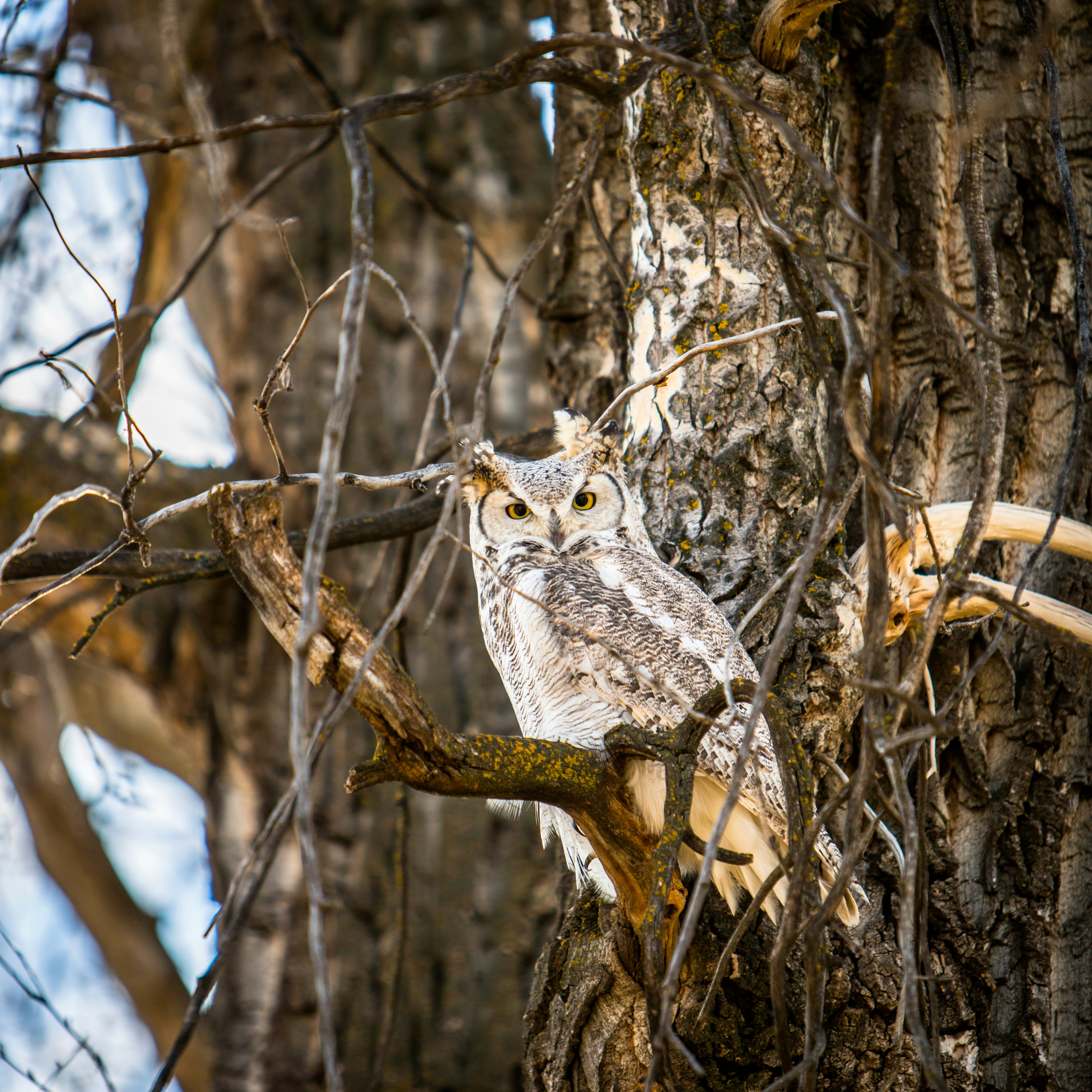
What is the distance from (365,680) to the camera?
106 cm

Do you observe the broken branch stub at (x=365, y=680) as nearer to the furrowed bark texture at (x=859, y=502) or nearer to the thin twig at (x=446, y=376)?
the thin twig at (x=446, y=376)

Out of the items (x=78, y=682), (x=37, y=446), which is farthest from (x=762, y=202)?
(x=78, y=682)

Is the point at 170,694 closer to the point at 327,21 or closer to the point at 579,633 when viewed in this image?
the point at 579,633

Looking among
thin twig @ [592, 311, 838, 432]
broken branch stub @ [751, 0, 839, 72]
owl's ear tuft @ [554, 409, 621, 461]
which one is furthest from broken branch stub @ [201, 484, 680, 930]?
broken branch stub @ [751, 0, 839, 72]

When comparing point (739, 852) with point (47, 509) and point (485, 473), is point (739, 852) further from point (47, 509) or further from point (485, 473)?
point (47, 509)

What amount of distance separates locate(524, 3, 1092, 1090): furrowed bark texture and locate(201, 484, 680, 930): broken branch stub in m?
0.56

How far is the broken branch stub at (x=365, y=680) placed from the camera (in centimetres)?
108

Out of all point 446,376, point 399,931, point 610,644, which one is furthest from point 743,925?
point 446,376

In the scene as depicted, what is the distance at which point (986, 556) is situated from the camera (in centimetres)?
192

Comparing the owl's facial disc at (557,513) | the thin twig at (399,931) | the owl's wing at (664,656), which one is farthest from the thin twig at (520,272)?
the thin twig at (399,931)

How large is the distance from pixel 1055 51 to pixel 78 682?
5183mm

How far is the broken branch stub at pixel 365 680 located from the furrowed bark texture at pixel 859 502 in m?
0.56

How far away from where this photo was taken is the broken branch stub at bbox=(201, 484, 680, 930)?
1075 mm

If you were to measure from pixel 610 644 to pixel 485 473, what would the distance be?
0.87m
